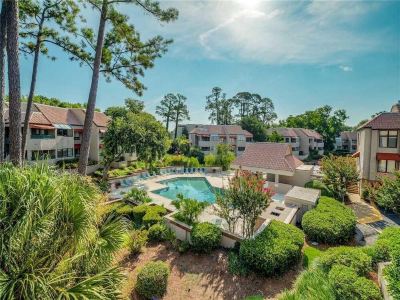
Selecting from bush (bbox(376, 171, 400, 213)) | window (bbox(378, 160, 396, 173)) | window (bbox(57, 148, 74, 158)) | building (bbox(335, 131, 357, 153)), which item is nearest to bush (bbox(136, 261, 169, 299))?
bush (bbox(376, 171, 400, 213))

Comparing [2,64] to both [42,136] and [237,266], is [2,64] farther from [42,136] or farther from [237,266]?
[42,136]

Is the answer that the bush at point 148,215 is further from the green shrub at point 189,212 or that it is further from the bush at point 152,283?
the bush at point 152,283

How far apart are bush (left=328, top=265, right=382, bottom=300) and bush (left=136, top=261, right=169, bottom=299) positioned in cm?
613

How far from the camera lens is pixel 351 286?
6531mm

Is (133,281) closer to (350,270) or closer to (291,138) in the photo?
(350,270)

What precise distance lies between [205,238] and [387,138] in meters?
22.6

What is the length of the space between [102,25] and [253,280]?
1536cm

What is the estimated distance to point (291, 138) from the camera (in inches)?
2297

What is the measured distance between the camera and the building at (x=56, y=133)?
27.5 meters

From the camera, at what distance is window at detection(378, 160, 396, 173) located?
22.2 meters

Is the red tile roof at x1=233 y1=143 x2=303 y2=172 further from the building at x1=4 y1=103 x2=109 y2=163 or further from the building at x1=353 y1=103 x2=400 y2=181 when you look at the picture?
the building at x1=4 y1=103 x2=109 y2=163

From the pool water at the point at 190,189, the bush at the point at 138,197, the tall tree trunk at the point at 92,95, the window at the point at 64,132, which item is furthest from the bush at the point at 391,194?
the window at the point at 64,132

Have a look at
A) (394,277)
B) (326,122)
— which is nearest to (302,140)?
(326,122)

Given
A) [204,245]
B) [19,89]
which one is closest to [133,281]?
[204,245]
